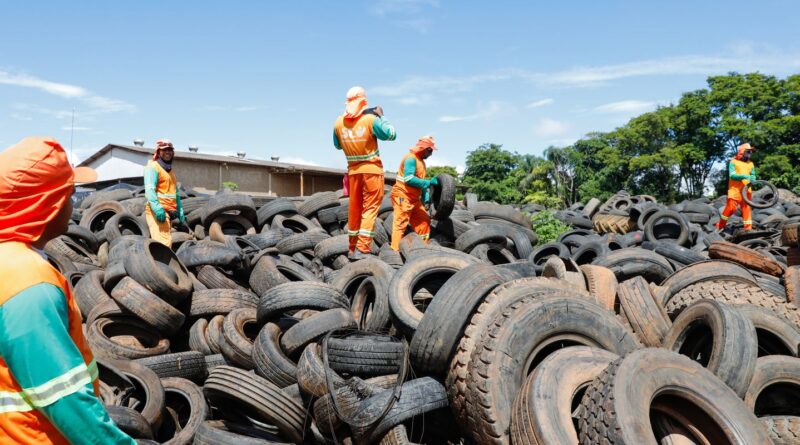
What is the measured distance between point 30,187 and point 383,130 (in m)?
5.86

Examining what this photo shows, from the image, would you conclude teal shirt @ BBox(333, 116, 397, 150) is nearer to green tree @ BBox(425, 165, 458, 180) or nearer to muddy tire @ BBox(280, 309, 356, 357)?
muddy tire @ BBox(280, 309, 356, 357)

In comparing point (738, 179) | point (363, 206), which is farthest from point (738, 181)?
point (363, 206)

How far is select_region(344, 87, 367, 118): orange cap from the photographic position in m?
7.62

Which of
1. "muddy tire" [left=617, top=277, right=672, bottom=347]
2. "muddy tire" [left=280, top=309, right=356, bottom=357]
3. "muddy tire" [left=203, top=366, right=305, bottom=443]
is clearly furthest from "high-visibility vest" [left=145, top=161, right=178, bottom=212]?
"muddy tire" [left=617, top=277, right=672, bottom=347]

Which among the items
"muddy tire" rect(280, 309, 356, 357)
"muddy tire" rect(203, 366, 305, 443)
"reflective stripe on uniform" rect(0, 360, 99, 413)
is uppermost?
"reflective stripe on uniform" rect(0, 360, 99, 413)

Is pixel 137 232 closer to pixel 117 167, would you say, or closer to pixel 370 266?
pixel 370 266

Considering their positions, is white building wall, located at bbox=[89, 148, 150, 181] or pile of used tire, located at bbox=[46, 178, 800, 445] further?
white building wall, located at bbox=[89, 148, 150, 181]

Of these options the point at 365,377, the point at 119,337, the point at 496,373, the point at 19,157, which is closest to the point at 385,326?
the point at 365,377

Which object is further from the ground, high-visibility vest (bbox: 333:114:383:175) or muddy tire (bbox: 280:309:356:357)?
high-visibility vest (bbox: 333:114:383:175)

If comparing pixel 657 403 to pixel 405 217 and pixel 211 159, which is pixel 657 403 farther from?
pixel 211 159

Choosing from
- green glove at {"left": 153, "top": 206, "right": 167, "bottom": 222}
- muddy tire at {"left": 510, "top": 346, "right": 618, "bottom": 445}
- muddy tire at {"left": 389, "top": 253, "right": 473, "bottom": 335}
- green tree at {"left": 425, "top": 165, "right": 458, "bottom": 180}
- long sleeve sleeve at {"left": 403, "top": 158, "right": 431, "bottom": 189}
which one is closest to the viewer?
muddy tire at {"left": 510, "top": 346, "right": 618, "bottom": 445}

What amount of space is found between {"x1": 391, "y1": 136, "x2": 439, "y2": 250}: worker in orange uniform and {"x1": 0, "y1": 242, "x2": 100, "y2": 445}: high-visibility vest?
6.71 meters

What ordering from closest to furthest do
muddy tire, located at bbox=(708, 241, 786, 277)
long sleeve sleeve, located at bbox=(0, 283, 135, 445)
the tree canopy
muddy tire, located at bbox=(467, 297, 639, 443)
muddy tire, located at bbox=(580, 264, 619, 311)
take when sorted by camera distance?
long sleeve sleeve, located at bbox=(0, 283, 135, 445)
muddy tire, located at bbox=(467, 297, 639, 443)
muddy tire, located at bbox=(580, 264, 619, 311)
muddy tire, located at bbox=(708, 241, 786, 277)
the tree canopy

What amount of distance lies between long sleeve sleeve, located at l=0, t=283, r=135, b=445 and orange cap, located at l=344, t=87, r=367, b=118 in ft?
19.9
